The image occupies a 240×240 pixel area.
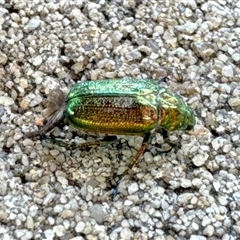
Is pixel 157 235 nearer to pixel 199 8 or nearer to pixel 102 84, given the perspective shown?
pixel 102 84

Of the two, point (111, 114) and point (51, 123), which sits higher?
point (111, 114)

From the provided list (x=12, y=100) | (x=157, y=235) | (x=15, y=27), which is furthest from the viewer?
(x=15, y=27)

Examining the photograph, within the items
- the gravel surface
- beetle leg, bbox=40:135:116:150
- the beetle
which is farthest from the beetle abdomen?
the gravel surface

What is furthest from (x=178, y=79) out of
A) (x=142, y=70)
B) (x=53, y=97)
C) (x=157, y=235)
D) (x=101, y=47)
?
(x=157, y=235)

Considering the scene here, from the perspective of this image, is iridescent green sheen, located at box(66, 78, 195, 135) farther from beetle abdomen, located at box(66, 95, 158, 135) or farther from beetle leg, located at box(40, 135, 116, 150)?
beetle leg, located at box(40, 135, 116, 150)

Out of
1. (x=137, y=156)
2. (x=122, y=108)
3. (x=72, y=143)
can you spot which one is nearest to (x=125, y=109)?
(x=122, y=108)

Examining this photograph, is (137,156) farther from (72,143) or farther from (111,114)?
(72,143)
